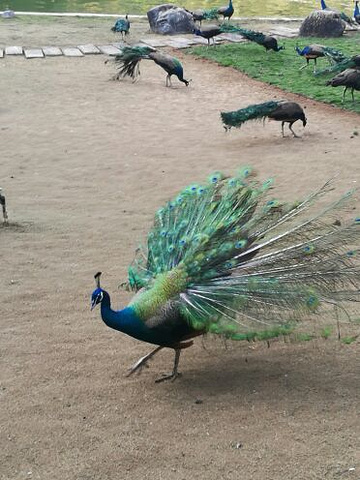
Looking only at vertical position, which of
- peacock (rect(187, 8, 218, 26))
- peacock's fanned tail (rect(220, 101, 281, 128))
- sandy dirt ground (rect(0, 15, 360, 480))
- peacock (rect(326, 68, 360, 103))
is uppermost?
peacock (rect(187, 8, 218, 26))

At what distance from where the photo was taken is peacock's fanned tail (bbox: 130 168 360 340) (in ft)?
11.7

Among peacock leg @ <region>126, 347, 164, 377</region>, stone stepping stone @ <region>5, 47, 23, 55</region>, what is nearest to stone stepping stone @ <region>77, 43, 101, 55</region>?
stone stepping stone @ <region>5, 47, 23, 55</region>

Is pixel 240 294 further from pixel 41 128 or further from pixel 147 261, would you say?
pixel 41 128

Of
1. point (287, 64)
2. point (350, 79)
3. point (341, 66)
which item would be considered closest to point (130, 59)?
point (287, 64)

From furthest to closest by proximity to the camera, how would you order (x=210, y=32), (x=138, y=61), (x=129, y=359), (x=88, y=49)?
(x=210, y=32)
(x=88, y=49)
(x=138, y=61)
(x=129, y=359)

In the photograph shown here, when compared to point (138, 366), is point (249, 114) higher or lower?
higher

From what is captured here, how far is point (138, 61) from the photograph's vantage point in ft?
41.5

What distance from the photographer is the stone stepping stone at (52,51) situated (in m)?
14.3

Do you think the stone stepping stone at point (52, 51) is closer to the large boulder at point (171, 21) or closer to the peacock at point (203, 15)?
the large boulder at point (171, 21)

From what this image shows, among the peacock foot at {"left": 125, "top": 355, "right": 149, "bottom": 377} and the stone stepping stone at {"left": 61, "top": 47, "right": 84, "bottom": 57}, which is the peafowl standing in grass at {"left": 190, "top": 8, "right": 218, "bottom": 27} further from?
the peacock foot at {"left": 125, "top": 355, "right": 149, "bottom": 377}

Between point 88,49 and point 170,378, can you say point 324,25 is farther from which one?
point 170,378

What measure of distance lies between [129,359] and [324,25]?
14.0 m

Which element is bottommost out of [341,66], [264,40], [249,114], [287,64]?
[287,64]

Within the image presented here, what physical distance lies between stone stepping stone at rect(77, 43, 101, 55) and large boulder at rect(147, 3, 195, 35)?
2.51 meters
